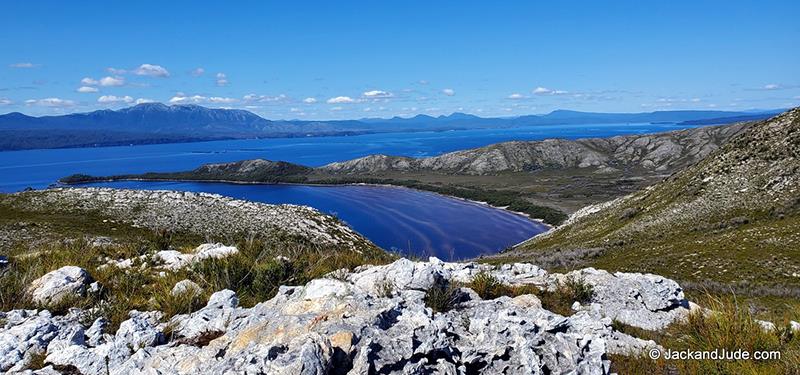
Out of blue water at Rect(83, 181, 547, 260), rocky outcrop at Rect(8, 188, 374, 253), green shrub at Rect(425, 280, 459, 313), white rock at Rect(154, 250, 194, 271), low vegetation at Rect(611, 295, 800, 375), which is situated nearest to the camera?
low vegetation at Rect(611, 295, 800, 375)

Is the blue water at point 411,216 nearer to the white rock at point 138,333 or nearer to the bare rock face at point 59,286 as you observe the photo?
the bare rock face at point 59,286

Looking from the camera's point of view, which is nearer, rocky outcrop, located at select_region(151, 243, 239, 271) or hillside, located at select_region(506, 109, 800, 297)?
rocky outcrop, located at select_region(151, 243, 239, 271)

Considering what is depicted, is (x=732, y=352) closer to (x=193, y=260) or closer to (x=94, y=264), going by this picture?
(x=193, y=260)

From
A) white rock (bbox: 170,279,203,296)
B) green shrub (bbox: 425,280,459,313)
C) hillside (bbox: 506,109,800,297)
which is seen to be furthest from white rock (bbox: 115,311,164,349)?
hillside (bbox: 506,109,800,297)

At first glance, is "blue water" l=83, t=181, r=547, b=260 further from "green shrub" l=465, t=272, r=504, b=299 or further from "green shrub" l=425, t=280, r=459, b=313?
"green shrub" l=425, t=280, r=459, b=313

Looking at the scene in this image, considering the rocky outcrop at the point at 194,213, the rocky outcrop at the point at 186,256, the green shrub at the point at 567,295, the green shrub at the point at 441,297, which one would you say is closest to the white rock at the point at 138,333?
the rocky outcrop at the point at 186,256

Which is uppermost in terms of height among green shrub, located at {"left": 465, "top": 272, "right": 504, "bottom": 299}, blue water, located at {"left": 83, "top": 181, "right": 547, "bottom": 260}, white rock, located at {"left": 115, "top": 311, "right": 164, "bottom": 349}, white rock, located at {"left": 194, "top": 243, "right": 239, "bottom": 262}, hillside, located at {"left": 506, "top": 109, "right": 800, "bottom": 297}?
white rock, located at {"left": 115, "top": 311, "right": 164, "bottom": 349}
